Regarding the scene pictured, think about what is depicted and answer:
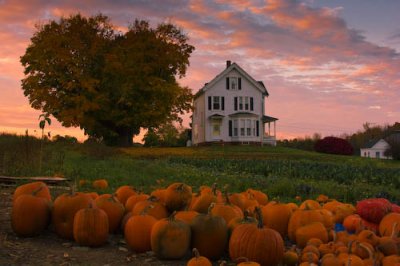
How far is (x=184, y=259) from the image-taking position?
4.75 meters

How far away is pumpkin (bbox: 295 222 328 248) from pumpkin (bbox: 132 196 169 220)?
55.1 inches

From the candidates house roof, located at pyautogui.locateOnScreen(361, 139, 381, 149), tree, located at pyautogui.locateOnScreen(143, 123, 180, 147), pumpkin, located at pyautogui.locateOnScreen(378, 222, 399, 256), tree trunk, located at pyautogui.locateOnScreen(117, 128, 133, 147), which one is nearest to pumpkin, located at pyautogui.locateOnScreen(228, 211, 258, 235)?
pumpkin, located at pyautogui.locateOnScreen(378, 222, 399, 256)

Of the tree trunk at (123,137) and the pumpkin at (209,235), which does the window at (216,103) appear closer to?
the tree trunk at (123,137)

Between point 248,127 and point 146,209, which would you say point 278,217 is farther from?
point 248,127

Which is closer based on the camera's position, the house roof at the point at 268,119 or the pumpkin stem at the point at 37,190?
the pumpkin stem at the point at 37,190

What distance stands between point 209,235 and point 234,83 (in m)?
46.3

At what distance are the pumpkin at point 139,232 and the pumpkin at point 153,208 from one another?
0.20 meters

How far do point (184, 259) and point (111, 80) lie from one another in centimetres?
3608

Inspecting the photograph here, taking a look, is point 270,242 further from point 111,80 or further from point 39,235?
point 111,80

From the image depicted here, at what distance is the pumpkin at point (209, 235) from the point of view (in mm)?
4680

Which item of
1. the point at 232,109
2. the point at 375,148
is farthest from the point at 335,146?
the point at 375,148

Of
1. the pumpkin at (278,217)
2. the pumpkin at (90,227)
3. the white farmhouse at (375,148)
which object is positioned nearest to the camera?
the pumpkin at (90,227)

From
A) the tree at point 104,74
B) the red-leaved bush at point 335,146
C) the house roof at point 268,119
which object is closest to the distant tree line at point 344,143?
the red-leaved bush at point 335,146

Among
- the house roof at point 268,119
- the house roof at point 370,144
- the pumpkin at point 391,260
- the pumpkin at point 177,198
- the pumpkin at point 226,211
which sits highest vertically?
the house roof at point 268,119
